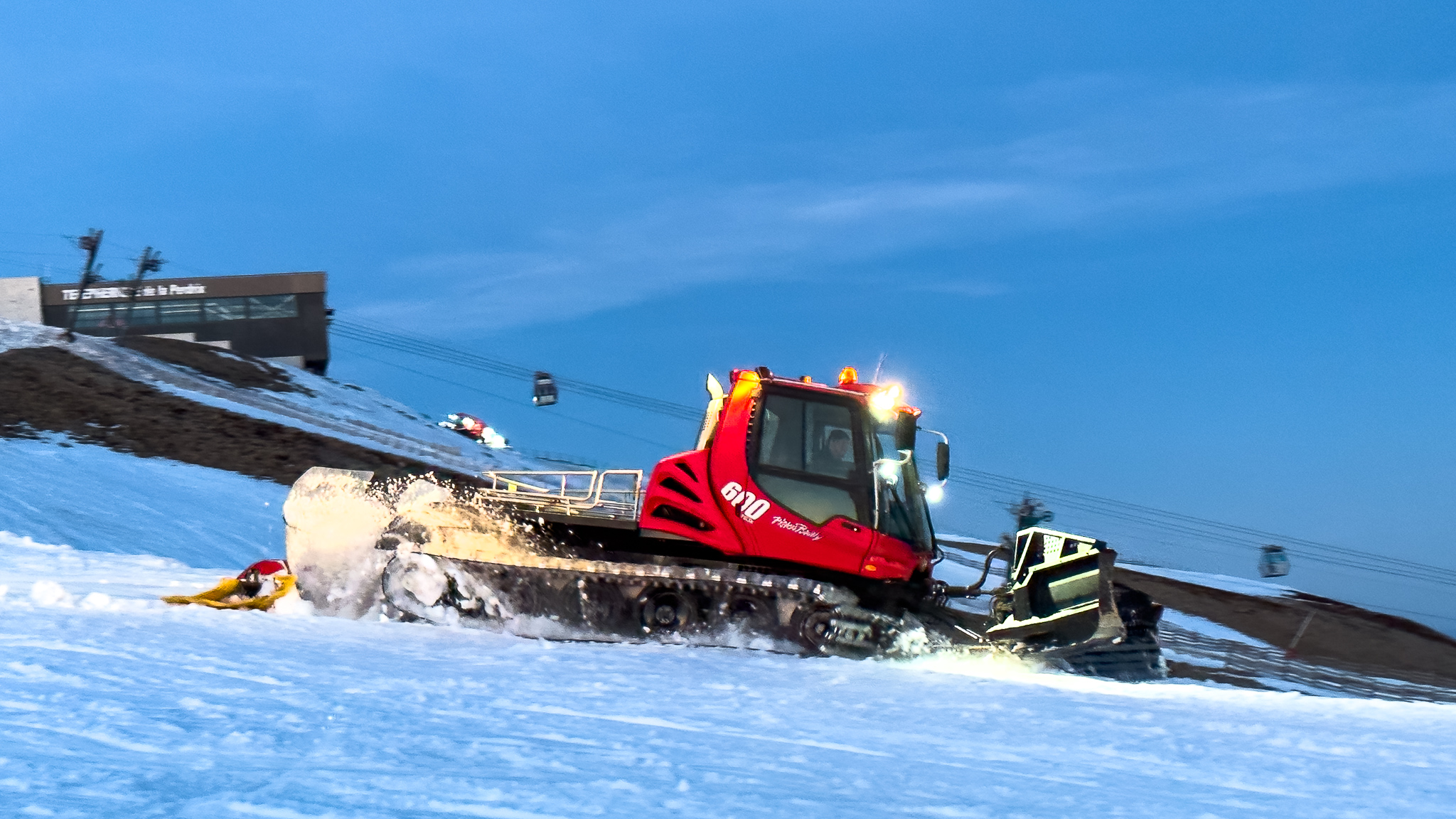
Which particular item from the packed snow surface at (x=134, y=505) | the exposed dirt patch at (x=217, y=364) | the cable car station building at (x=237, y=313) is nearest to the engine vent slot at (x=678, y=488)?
the packed snow surface at (x=134, y=505)

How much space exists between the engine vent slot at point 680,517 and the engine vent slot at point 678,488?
12 cm

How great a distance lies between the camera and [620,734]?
19.4 ft

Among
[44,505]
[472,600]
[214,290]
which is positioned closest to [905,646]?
[472,600]

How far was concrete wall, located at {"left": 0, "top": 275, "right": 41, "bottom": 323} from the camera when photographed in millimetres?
75812

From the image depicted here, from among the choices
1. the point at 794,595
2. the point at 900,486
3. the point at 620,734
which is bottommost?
the point at 620,734

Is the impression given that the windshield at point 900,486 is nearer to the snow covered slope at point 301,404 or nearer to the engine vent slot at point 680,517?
the engine vent slot at point 680,517

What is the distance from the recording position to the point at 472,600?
1011 cm

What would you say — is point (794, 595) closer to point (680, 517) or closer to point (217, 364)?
point (680, 517)

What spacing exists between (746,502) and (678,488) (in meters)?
0.66

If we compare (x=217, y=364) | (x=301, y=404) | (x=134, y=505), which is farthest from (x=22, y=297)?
(x=134, y=505)

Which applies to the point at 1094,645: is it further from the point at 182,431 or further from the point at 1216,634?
the point at 182,431

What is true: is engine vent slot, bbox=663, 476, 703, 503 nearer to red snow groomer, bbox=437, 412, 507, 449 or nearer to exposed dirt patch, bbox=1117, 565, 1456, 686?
exposed dirt patch, bbox=1117, 565, 1456, 686

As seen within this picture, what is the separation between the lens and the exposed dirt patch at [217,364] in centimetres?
5088

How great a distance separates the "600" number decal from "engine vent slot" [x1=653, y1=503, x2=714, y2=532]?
11.7 inches
